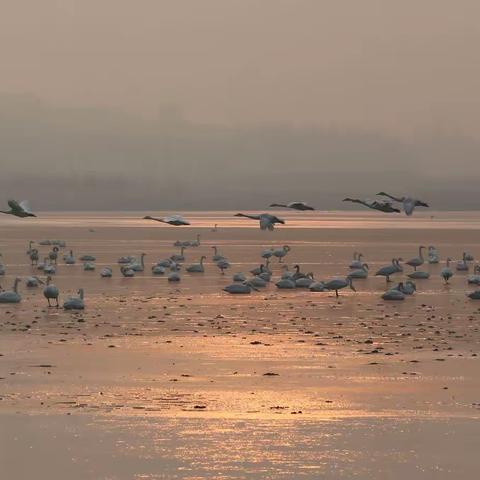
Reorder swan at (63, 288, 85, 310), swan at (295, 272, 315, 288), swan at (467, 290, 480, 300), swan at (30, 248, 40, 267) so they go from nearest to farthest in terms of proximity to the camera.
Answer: swan at (63, 288, 85, 310), swan at (467, 290, 480, 300), swan at (295, 272, 315, 288), swan at (30, 248, 40, 267)

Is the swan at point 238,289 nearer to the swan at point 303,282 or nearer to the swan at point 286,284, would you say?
the swan at point 286,284

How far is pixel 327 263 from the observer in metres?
67.6

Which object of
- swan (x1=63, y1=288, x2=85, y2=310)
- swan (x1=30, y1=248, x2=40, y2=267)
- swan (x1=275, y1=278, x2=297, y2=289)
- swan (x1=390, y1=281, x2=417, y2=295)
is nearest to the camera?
swan (x1=63, y1=288, x2=85, y2=310)

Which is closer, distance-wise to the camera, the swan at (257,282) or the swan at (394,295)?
the swan at (394,295)

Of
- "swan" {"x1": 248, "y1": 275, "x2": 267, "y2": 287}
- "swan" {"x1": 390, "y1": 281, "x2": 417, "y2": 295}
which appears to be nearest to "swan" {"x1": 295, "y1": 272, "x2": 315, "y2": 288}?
"swan" {"x1": 248, "y1": 275, "x2": 267, "y2": 287}

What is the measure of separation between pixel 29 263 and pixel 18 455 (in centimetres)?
5419

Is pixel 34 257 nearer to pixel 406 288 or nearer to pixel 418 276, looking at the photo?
pixel 418 276

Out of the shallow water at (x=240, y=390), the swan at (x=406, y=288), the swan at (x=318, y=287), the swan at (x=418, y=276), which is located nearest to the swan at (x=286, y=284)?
the swan at (x=318, y=287)

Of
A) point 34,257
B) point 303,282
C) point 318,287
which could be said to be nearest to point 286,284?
point 303,282

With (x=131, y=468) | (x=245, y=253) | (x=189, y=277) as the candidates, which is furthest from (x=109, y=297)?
(x=245, y=253)

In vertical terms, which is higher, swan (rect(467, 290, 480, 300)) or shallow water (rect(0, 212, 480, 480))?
swan (rect(467, 290, 480, 300))

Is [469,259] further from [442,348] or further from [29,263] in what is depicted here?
[442,348]

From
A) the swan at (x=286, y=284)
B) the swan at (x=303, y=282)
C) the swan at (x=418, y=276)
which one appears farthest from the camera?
the swan at (x=418, y=276)

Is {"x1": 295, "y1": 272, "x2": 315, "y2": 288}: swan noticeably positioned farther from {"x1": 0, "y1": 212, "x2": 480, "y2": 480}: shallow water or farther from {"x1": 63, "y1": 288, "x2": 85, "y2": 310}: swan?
{"x1": 63, "y1": 288, "x2": 85, "y2": 310}: swan
